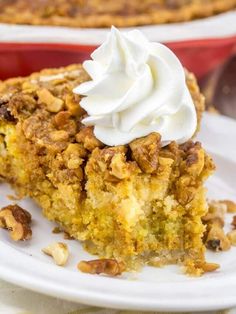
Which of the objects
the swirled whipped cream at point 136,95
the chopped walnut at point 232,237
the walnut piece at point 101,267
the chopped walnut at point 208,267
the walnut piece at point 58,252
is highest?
the swirled whipped cream at point 136,95

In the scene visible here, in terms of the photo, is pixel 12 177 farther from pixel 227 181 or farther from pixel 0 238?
pixel 227 181

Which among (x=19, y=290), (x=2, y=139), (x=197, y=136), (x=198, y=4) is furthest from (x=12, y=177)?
(x=198, y=4)

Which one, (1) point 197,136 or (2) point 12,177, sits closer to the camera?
(2) point 12,177

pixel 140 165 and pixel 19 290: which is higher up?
pixel 140 165

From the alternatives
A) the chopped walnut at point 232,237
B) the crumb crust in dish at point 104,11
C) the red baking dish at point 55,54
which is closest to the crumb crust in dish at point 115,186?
the chopped walnut at point 232,237

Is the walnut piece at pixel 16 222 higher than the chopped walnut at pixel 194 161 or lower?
lower

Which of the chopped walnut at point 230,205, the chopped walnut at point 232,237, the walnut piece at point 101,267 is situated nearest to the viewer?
the walnut piece at point 101,267

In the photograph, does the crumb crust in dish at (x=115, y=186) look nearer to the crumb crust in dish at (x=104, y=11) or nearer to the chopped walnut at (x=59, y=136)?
the chopped walnut at (x=59, y=136)
